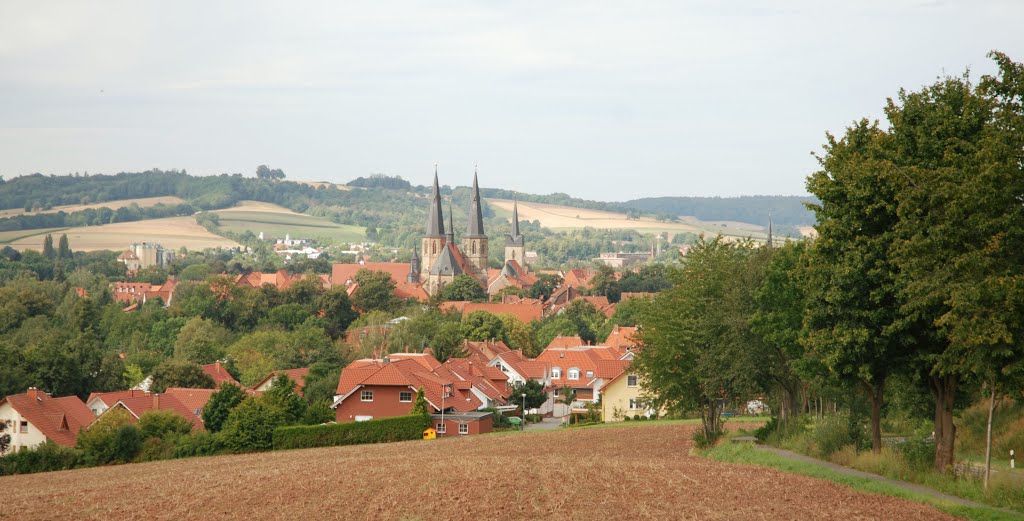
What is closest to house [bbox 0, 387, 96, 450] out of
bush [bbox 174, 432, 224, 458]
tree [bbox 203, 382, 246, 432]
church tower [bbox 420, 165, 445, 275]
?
tree [bbox 203, 382, 246, 432]

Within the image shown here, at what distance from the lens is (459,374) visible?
68.3 meters

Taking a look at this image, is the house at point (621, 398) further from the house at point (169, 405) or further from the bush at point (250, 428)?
the bush at point (250, 428)

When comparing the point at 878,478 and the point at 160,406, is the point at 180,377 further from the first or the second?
the point at 878,478

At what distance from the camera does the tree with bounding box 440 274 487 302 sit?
5886 inches

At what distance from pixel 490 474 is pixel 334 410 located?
3319 cm

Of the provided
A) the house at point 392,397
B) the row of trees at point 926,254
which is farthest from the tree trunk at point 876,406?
the house at point 392,397

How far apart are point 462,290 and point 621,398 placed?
83.1m

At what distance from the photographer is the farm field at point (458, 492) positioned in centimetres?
2059

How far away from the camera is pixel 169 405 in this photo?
59.4m

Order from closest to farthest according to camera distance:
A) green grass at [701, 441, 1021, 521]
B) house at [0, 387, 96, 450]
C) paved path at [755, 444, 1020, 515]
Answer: green grass at [701, 441, 1021, 521] → paved path at [755, 444, 1020, 515] → house at [0, 387, 96, 450]

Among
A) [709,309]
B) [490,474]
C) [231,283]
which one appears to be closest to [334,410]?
[709,309]

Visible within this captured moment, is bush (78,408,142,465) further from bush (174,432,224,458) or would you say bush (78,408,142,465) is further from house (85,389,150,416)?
house (85,389,150,416)

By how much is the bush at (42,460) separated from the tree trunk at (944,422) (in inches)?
1256

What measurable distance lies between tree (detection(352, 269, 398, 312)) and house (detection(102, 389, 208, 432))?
63483 mm
